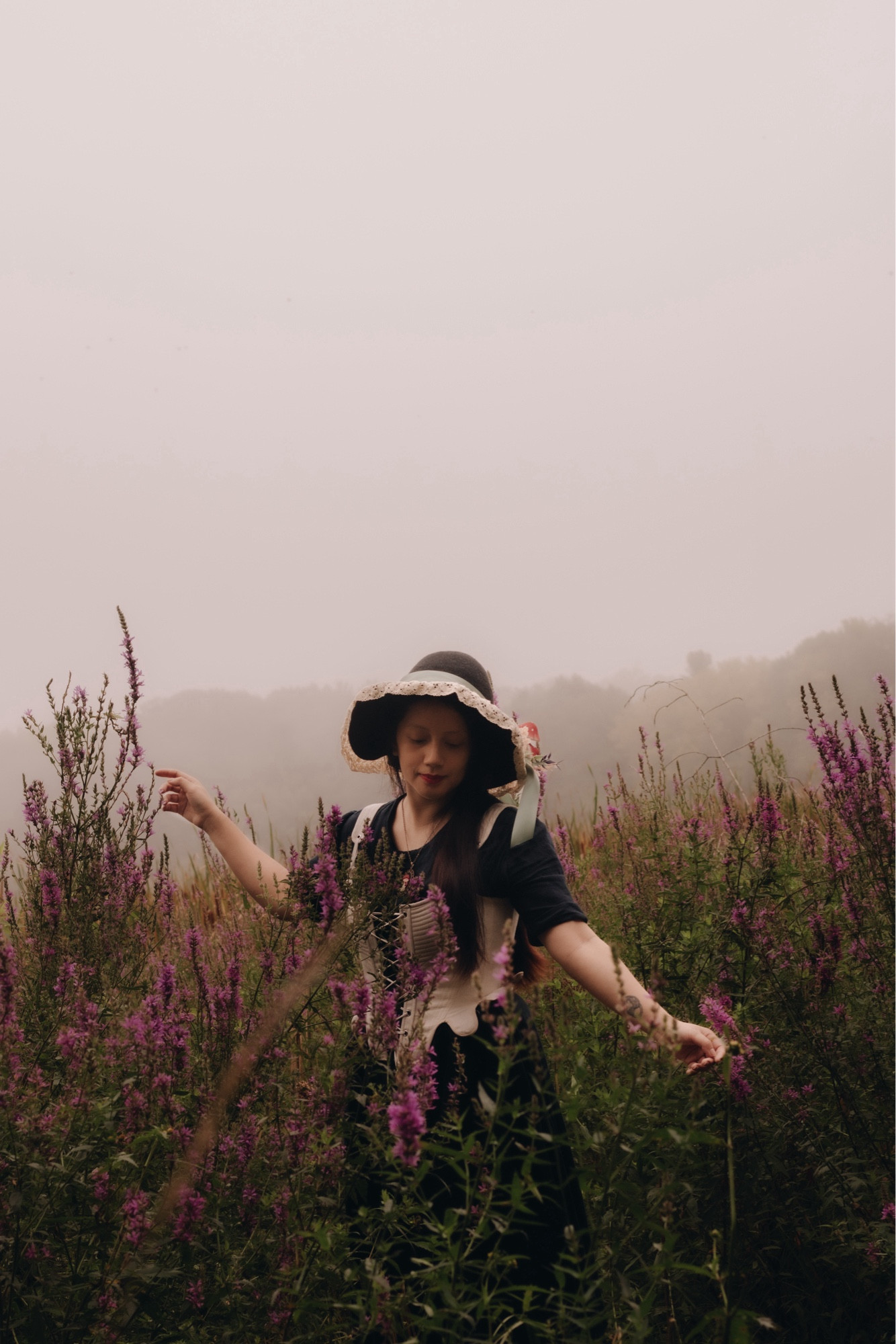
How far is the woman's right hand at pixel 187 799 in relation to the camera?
3.21 meters

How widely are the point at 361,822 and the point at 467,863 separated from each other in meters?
0.50

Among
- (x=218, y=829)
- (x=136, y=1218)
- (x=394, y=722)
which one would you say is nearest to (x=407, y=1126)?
(x=136, y=1218)

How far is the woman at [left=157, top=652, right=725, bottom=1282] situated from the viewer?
2316 mm

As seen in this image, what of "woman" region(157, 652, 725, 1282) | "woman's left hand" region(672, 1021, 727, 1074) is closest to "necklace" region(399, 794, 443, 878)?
"woman" region(157, 652, 725, 1282)

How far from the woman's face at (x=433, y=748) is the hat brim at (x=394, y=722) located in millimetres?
56

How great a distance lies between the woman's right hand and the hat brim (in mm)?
496

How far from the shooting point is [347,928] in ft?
7.38

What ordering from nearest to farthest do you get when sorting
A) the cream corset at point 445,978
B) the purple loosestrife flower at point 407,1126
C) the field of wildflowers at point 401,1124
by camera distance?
the purple loosestrife flower at point 407,1126
the field of wildflowers at point 401,1124
the cream corset at point 445,978

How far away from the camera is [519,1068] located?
97.4 inches

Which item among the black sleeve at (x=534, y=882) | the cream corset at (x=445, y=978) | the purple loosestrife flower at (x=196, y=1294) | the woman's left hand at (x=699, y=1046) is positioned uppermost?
the black sleeve at (x=534, y=882)

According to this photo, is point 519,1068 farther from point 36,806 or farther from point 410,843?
point 36,806

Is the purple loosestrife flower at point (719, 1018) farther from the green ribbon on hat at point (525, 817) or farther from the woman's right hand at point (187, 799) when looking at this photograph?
the woman's right hand at point (187, 799)

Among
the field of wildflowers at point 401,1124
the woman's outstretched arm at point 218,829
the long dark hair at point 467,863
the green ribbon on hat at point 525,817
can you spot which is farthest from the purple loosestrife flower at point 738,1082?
the woman's outstretched arm at point 218,829

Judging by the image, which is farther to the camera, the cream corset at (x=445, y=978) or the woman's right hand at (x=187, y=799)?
the woman's right hand at (x=187, y=799)
